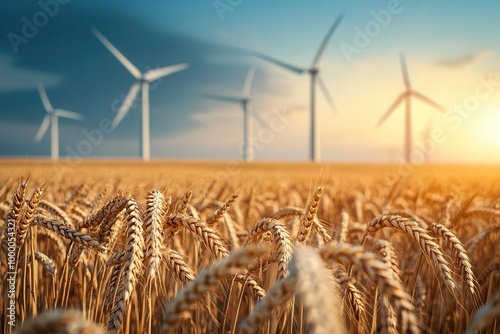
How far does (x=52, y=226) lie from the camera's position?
2721 mm

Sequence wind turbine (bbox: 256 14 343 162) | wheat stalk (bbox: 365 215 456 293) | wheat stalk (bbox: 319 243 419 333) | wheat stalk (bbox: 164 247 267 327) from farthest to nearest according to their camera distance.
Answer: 1. wind turbine (bbox: 256 14 343 162)
2. wheat stalk (bbox: 365 215 456 293)
3. wheat stalk (bbox: 319 243 419 333)
4. wheat stalk (bbox: 164 247 267 327)

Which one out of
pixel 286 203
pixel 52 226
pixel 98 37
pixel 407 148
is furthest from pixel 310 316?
pixel 407 148

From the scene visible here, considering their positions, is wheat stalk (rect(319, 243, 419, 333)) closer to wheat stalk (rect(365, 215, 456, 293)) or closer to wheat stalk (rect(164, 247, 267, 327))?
wheat stalk (rect(164, 247, 267, 327))

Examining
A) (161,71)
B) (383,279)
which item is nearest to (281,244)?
(383,279)

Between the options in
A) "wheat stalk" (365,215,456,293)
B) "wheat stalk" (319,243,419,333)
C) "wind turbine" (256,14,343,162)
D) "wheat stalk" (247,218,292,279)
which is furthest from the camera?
"wind turbine" (256,14,343,162)

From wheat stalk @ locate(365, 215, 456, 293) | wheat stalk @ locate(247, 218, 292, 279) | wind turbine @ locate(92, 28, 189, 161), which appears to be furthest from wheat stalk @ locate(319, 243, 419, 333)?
wind turbine @ locate(92, 28, 189, 161)

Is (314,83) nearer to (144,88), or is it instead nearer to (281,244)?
(144,88)

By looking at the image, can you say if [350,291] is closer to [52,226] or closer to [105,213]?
[105,213]

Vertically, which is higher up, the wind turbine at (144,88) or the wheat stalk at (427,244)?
the wind turbine at (144,88)

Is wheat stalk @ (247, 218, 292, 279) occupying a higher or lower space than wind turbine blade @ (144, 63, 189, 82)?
lower

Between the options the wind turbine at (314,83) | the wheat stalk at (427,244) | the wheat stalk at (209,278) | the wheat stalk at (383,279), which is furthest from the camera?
the wind turbine at (314,83)

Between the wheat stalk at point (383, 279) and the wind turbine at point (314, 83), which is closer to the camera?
the wheat stalk at point (383, 279)

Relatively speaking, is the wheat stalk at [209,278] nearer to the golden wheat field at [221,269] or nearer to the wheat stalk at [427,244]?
the golden wheat field at [221,269]

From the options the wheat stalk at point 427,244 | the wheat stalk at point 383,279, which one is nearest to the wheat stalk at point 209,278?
the wheat stalk at point 383,279
